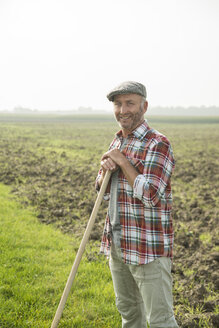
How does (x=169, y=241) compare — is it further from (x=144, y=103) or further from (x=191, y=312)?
(x=191, y=312)

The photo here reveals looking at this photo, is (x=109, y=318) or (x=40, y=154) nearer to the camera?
(x=109, y=318)

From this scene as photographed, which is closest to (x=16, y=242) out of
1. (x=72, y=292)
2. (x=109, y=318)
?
(x=72, y=292)

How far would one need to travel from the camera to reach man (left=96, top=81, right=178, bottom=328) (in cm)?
251

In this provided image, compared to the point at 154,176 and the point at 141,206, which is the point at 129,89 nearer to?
the point at 154,176

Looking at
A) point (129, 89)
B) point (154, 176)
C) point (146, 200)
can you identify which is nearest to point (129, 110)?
point (129, 89)

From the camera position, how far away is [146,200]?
247 cm

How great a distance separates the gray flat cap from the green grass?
8.85ft

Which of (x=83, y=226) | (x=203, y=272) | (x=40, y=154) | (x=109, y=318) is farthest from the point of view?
(x=40, y=154)

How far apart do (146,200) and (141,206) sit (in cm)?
17

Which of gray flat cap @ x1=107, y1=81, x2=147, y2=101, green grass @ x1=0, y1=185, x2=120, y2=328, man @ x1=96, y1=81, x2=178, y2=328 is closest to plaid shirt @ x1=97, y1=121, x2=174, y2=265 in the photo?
man @ x1=96, y1=81, x2=178, y2=328

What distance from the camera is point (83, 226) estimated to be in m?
6.89

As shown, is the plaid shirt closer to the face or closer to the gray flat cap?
the face

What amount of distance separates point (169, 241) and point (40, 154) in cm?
1431

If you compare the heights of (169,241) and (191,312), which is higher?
(169,241)
